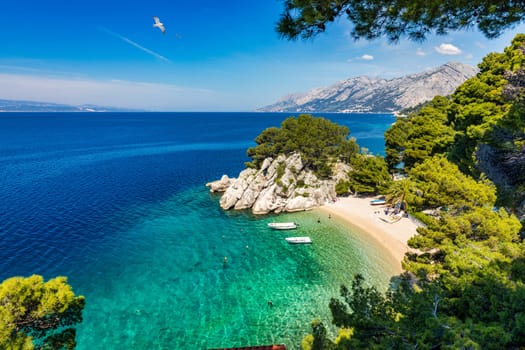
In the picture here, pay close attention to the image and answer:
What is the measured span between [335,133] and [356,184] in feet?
41.3

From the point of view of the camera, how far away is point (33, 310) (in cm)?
1109

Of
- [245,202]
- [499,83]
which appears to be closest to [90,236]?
[245,202]

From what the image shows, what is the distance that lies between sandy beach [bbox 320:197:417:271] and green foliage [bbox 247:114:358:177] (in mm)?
7945

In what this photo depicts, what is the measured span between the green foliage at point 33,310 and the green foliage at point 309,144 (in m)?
38.9

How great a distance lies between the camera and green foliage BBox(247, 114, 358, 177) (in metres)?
47.0

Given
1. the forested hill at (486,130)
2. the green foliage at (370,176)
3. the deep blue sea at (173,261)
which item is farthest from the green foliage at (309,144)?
the deep blue sea at (173,261)

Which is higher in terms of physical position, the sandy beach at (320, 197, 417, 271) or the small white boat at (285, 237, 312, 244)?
the sandy beach at (320, 197, 417, 271)

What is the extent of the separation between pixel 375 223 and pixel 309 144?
755 inches

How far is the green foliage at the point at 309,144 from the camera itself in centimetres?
4703

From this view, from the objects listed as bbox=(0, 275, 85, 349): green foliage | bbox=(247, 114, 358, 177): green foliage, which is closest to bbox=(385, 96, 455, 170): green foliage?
bbox=(247, 114, 358, 177): green foliage

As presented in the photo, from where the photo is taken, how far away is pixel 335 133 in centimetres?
5075

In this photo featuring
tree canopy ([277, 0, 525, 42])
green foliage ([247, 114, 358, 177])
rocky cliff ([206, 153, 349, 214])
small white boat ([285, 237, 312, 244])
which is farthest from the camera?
green foliage ([247, 114, 358, 177])

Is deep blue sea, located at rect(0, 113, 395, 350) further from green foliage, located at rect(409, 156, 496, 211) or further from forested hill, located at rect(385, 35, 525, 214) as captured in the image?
forested hill, located at rect(385, 35, 525, 214)

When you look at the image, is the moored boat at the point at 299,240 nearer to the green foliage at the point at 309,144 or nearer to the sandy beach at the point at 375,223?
the sandy beach at the point at 375,223
